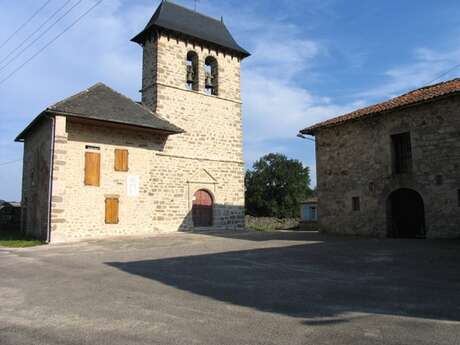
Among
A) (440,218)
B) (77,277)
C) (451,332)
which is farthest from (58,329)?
Answer: (440,218)

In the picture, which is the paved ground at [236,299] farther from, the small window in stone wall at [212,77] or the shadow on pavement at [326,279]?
the small window in stone wall at [212,77]

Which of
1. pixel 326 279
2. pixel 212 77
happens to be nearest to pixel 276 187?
pixel 212 77

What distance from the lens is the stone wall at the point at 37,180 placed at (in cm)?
1573

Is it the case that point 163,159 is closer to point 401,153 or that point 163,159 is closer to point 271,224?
point 401,153

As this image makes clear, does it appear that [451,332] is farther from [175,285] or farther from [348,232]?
[348,232]

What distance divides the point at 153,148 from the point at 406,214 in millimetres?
10506

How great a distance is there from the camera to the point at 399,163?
14445 millimetres

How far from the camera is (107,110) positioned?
53.2 feet

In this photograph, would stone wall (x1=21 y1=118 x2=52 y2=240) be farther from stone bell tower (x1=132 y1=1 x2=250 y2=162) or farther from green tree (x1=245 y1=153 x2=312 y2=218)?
green tree (x1=245 y1=153 x2=312 y2=218)

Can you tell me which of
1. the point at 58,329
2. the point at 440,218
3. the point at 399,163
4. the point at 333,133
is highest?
the point at 333,133

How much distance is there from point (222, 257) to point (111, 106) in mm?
9859

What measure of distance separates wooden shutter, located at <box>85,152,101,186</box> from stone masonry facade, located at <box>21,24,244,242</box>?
171 mm

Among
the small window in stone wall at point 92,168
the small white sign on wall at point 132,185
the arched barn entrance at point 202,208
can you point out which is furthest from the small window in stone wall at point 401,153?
the small window in stone wall at point 92,168

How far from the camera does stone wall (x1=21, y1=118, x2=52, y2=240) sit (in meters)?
15.7
